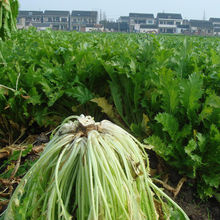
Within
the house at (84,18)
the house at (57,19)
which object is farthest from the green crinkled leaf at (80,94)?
the house at (84,18)

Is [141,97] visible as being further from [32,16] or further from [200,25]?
[32,16]

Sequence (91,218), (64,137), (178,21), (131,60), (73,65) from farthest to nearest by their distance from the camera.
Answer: (178,21)
(73,65)
(131,60)
(64,137)
(91,218)

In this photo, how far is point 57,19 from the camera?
104m

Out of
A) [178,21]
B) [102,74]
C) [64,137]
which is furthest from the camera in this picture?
[178,21]

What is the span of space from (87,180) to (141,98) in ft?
6.40

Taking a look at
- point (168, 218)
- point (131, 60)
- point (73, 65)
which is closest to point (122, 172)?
point (168, 218)

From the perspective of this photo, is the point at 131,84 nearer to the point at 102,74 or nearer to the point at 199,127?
the point at 102,74

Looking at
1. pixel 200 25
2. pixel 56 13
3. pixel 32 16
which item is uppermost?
pixel 56 13

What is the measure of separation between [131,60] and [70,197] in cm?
191

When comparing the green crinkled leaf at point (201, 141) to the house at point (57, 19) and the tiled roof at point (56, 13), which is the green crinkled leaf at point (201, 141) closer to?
the house at point (57, 19)

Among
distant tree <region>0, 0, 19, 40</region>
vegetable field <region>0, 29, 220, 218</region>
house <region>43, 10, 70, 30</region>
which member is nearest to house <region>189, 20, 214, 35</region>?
house <region>43, 10, 70, 30</region>

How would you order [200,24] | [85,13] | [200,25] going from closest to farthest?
[200,25]
[200,24]
[85,13]

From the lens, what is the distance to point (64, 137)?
1402 mm

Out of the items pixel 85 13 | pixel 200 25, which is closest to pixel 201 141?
pixel 200 25
